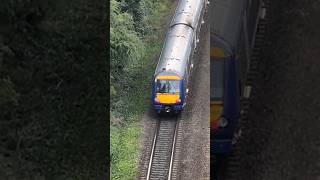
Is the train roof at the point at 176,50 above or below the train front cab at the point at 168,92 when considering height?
above

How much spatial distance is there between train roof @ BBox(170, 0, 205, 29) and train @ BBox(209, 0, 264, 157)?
5.38 ft

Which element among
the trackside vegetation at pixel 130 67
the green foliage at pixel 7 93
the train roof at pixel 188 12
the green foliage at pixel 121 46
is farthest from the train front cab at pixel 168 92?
the green foliage at pixel 7 93

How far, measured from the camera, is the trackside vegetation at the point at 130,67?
68.4ft

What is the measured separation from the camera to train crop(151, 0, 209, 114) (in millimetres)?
21625

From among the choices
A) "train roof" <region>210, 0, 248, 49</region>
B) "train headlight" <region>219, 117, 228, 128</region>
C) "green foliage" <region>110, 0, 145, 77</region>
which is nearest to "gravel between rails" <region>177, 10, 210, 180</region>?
"train headlight" <region>219, 117, 228, 128</region>

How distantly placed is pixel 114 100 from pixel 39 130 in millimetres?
3485

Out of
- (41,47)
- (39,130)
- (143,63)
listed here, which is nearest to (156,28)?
(143,63)

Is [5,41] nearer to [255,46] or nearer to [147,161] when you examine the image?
[147,161]

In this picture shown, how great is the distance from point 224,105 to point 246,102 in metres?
3.29

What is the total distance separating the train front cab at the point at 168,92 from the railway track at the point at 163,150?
1.74 ft

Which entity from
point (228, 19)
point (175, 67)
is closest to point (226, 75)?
point (175, 67)

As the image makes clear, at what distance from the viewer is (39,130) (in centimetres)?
2136

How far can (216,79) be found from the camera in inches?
806

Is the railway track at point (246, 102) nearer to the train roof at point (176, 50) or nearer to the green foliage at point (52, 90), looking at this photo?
the train roof at point (176, 50)
